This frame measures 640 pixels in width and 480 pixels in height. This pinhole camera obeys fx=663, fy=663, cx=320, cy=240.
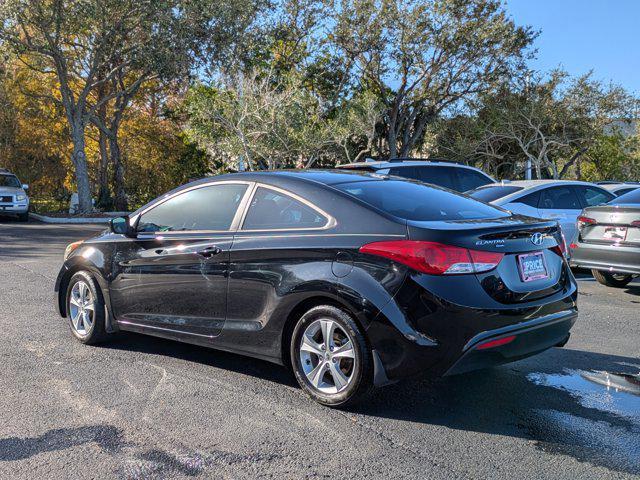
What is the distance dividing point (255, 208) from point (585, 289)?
244 inches

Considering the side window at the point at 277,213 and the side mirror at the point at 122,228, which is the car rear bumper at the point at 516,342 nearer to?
the side window at the point at 277,213

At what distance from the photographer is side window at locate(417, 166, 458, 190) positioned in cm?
1178

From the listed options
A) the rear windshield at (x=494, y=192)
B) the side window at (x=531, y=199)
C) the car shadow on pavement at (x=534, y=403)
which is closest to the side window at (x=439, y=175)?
the rear windshield at (x=494, y=192)

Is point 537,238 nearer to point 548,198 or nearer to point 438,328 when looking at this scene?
point 438,328

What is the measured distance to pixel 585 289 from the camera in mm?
9344

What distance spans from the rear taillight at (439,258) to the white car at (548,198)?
6774mm

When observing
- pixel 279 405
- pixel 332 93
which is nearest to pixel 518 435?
pixel 279 405

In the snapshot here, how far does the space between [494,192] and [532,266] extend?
6.85 meters

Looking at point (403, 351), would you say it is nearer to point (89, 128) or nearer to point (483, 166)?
Result: point (89, 128)

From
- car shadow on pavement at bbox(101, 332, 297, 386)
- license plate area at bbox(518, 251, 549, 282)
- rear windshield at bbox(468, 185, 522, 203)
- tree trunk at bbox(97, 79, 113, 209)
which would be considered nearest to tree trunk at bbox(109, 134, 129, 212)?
tree trunk at bbox(97, 79, 113, 209)

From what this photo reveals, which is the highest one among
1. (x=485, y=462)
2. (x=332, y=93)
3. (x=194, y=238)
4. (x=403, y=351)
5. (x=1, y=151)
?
(x=332, y=93)

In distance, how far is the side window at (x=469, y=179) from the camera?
12249mm

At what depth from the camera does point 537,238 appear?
4.41 m

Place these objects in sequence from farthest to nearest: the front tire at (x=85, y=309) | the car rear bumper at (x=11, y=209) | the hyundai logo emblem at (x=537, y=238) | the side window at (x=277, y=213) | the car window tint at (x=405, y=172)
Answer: the car rear bumper at (x=11, y=209), the car window tint at (x=405, y=172), the front tire at (x=85, y=309), the side window at (x=277, y=213), the hyundai logo emblem at (x=537, y=238)
